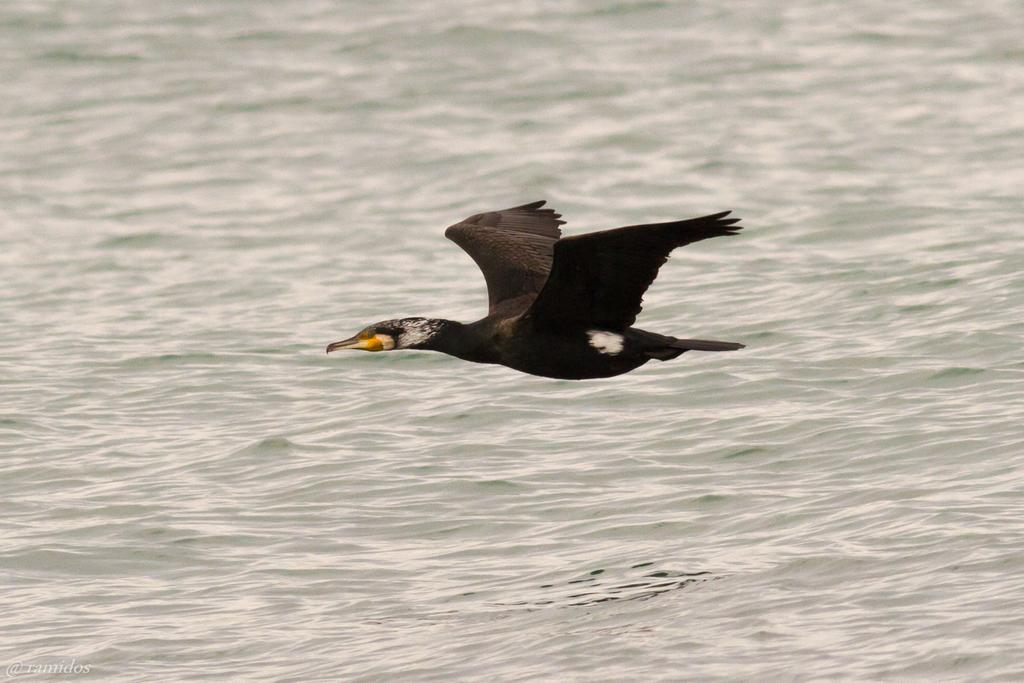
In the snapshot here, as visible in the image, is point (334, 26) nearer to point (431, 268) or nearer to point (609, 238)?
point (431, 268)

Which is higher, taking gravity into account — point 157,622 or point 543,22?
point 543,22

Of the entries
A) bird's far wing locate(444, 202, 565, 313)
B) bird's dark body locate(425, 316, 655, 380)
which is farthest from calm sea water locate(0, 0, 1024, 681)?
bird's far wing locate(444, 202, 565, 313)

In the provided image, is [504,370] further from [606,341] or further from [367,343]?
[606,341]

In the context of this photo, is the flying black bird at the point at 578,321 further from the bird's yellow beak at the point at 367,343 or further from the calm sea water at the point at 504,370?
the calm sea water at the point at 504,370

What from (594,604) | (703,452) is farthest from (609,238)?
(703,452)

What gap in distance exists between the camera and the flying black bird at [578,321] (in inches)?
291

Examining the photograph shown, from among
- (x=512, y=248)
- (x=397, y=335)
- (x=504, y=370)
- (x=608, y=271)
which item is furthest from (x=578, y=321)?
(x=504, y=370)

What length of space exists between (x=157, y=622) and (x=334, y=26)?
1503 centimetres

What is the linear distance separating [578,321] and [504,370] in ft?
10.5

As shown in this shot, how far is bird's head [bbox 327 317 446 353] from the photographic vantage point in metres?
8.57

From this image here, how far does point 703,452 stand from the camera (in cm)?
917

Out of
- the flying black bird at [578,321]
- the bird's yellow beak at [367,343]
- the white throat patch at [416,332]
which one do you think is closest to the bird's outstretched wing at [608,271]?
the flying black bird at [578,321]

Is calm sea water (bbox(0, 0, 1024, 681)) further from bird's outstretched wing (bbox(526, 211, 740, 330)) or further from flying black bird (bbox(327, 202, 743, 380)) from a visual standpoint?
bird's outstretched wing (bbox(526, 211, 740, 330))

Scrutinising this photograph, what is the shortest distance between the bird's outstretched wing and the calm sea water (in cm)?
97
